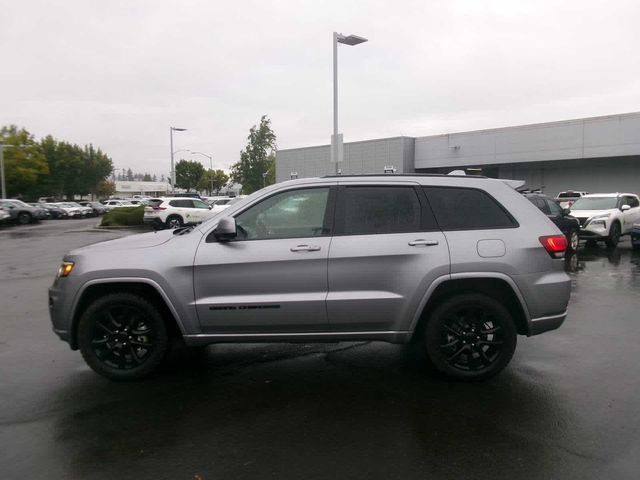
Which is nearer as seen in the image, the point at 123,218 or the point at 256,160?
the point at 123,218

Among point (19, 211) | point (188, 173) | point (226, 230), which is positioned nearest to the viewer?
point (226, 230)

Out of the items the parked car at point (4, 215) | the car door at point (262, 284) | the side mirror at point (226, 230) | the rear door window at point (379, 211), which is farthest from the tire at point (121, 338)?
the parked car at point (4, 215)

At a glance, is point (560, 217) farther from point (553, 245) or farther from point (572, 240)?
point (553, 245)

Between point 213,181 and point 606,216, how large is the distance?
93463 mm

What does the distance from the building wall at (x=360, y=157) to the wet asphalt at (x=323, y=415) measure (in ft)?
104

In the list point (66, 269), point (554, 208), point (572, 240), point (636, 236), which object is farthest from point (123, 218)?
point (66, 269)

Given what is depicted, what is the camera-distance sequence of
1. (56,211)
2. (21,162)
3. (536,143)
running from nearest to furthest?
(536,143), (56,211), (21,162)

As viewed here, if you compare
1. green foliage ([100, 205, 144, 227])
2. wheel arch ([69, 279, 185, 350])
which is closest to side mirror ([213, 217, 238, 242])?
wheel arch ([69, 279, 185, 350])

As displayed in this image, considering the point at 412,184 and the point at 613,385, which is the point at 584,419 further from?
the point at 412,184

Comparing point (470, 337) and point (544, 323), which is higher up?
point (544, 323)

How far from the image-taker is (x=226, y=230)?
4488 mm

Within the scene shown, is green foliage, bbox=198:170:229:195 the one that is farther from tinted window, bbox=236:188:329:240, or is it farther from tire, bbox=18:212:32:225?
tinted window, bbox=236:188:329:240

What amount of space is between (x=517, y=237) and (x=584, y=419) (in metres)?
1.56

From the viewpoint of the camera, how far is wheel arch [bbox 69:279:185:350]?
4.62 m
